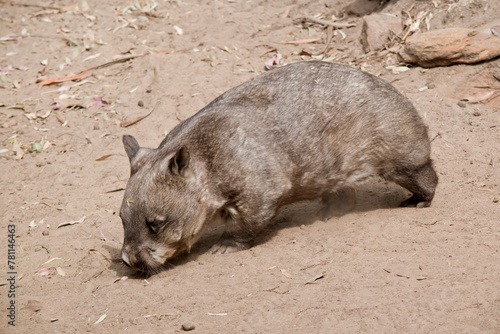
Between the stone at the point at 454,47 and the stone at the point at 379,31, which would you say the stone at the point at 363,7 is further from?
the stone at the point at 454,47

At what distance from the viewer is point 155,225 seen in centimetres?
459

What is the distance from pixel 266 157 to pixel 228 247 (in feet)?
3.06

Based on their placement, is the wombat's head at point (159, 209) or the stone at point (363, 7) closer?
the wombat's head at point (159, 209)

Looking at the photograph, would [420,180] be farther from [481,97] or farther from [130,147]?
[130,147]

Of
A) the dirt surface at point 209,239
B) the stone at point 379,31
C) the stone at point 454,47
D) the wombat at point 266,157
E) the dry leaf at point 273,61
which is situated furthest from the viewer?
the dry leaf at point 273,61

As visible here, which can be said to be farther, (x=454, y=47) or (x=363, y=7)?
(x=363, y=7)

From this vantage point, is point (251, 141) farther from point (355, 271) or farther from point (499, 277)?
point (499, 277)

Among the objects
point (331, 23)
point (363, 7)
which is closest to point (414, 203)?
point (331, 23)

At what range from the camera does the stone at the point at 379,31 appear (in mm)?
8125

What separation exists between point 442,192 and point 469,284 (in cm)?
184

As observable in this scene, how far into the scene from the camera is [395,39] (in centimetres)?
805

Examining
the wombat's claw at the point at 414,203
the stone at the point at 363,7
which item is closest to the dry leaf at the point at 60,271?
the wombat's claw at the point at 414,203

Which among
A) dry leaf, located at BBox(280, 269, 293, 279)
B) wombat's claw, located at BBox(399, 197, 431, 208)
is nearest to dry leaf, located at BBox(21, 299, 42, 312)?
dry leaf, located at BBox(280, 269, 293, 279)

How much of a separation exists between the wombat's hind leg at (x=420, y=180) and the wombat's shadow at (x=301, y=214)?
12.8 inches
